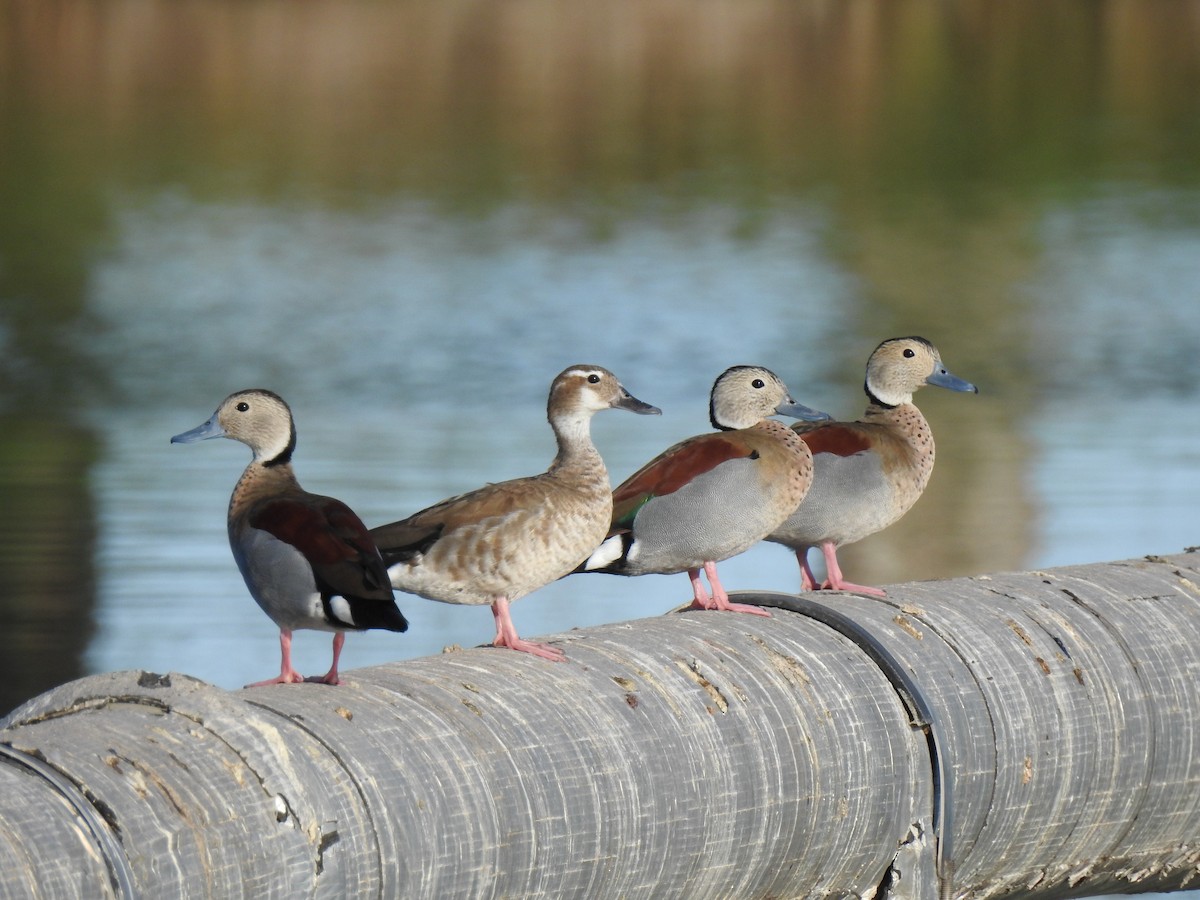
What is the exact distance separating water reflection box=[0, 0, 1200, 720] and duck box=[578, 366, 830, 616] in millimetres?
4075

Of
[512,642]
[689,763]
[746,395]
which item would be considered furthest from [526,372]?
[689,763]

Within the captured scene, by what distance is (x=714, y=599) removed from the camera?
5102 mm

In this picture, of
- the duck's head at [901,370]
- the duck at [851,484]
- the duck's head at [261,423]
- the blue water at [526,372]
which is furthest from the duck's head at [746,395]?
the blue water at [526,372]

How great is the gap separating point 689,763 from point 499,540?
0.81 meters

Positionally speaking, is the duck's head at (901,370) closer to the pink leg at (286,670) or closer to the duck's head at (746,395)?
the duck's head at (746,395)

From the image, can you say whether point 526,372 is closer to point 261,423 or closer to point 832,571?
point 832,571

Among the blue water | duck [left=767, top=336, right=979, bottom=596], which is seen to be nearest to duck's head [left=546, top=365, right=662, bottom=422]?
duck [left=767, top=336, right=979, bottom=596]

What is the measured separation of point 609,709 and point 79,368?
14175 millimetres

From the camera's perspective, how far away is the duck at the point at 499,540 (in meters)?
4.75

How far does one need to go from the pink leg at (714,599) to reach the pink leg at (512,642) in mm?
519

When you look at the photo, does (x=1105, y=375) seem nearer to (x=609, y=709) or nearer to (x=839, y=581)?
(x=839, y=581)

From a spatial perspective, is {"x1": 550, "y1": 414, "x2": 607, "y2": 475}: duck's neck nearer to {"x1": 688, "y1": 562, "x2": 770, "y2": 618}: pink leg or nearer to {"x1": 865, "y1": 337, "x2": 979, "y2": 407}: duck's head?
{"x1": 688, "y1": 562, "x2": 770, "y2": 618}: pink leg

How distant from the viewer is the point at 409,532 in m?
4.80

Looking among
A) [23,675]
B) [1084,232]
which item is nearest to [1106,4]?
[1084,232]
